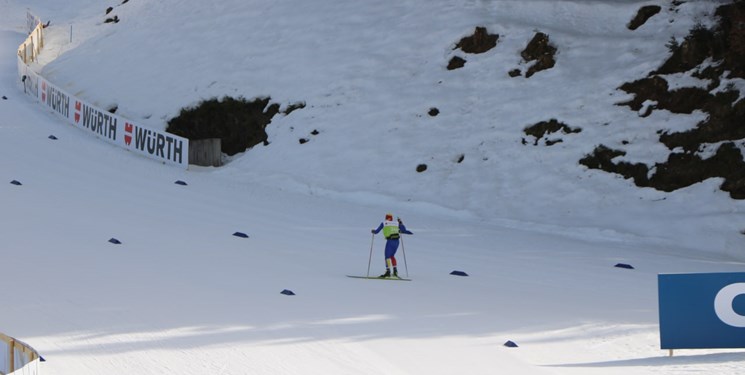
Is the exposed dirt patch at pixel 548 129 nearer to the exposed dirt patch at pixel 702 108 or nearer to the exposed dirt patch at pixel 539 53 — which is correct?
the exposed dirt patch at pixel 702 108

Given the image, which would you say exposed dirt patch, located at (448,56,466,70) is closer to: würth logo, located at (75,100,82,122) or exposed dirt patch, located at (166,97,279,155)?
exposed dirt patch, located at (166,97,279,155)

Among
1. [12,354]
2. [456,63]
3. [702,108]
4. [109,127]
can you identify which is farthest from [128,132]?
[12,354]

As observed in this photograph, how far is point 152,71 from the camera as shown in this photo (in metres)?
36.8

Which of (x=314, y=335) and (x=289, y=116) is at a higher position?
(x=289, y=116)

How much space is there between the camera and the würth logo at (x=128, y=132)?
1221 inches

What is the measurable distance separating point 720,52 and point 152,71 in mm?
18823

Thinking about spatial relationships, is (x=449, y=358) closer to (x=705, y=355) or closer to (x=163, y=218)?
(x=705, y=355)

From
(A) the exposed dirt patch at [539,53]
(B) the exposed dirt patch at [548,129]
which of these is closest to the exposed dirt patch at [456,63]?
(A) the exposed dirt patch at [539,53]

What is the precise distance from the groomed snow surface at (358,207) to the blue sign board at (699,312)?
25cm

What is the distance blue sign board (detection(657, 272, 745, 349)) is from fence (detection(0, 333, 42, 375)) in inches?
280

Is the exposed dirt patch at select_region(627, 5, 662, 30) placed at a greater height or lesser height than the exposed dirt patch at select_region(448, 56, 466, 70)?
greater

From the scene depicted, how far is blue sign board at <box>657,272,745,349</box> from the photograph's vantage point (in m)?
12.8

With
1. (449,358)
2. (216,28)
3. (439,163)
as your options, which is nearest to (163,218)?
(439,163)

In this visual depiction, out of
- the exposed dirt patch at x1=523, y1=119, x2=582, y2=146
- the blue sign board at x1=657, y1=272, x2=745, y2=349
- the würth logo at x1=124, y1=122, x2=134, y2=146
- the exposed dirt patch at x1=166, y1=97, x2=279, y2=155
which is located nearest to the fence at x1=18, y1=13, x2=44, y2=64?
the exposed dirt patch at x1=166, y1=97, x2=279, y2=155
